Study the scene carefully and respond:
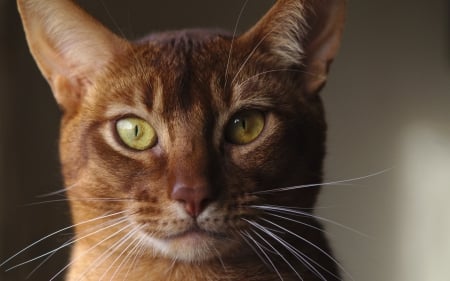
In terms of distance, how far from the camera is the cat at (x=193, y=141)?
31.4 inches

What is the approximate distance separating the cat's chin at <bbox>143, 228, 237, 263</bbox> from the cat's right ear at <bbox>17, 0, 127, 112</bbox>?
0.26 meters

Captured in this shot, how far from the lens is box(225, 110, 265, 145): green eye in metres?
0.86

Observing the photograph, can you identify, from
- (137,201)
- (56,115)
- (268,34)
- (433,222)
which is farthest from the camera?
(433,222)

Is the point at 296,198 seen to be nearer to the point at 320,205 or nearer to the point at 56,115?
the point at 320,205

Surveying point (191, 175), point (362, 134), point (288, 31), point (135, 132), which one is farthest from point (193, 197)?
point (362, 134)

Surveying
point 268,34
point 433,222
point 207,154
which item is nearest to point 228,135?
point 207,154

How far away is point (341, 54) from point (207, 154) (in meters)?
0.41

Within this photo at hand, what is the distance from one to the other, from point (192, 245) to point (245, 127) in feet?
0.63

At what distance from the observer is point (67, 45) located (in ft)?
2.96

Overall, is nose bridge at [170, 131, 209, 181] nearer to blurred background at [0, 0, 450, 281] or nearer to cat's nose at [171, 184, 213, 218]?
cat's nose at [171, 184, 213, 218]

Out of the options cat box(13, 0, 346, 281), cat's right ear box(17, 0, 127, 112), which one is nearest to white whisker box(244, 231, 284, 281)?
cat box(13, 0, 346, 281)

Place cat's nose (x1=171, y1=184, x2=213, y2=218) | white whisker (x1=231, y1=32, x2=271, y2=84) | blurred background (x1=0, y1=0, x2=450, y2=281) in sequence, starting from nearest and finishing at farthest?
1. cat's nose (x1=171, y1=184, x2=213, y2=218)
2. white whisker (x1=231, y1=32, x2=271, y2=84)
3. blurred background (x1=0, y1=0, x2=450, y2=281)

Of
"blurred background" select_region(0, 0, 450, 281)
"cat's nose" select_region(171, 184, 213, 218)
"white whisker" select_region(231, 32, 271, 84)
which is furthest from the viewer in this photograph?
"blurred background" select_region(0, 0, 450, 281)

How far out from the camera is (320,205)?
99 centimetres
